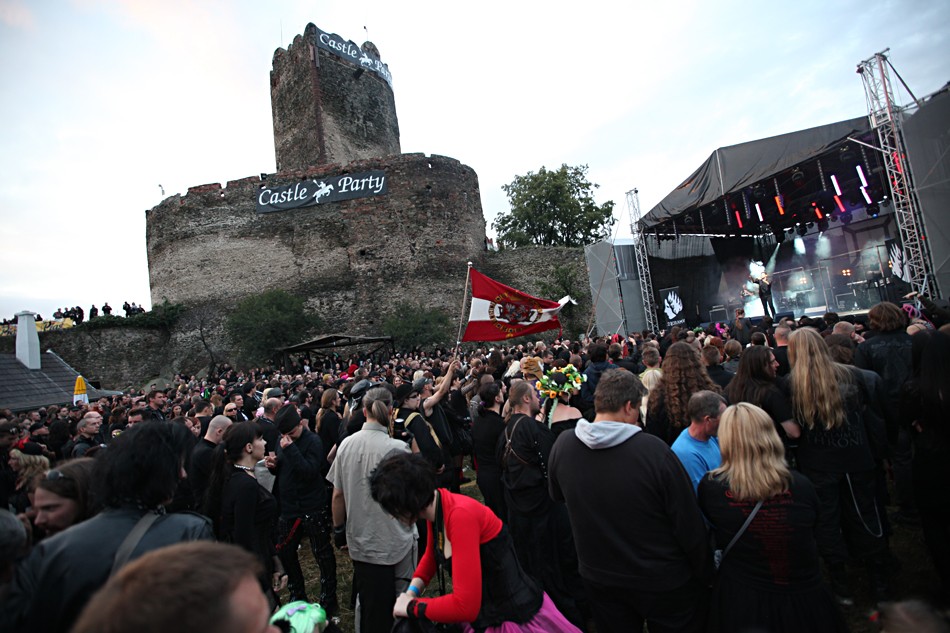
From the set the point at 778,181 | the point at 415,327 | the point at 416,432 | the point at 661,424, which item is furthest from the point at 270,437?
the point at 415,327


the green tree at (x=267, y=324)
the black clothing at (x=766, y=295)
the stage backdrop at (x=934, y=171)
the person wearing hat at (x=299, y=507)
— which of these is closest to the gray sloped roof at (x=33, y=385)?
the green tree at (x=267, y=324)

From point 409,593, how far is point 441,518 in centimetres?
36

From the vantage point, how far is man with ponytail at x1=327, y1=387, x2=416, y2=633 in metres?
3.12

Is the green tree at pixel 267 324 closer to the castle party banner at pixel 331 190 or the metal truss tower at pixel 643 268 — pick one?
the castle party banner at pixel 331 190

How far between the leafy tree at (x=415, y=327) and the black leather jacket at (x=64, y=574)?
70.7 feet

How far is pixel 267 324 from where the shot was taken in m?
23.5

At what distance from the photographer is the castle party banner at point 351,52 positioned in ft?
97.7

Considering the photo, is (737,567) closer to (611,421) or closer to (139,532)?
(611,421)

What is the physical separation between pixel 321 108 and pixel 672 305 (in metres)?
22.3

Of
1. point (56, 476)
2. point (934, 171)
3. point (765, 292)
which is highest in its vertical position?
point (934, 171)

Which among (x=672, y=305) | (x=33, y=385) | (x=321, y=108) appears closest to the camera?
(x=33, y=385)

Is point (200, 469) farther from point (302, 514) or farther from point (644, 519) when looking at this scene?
point (644, 519)

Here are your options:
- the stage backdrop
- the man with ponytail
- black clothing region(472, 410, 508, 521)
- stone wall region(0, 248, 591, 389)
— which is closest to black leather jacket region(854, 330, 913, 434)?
black clothing region(472, 410, 508, 521)

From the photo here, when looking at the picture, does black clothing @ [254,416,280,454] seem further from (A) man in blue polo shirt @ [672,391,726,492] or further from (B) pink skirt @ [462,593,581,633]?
(A) man in blue polo shirt @ [672,391,726,492]
